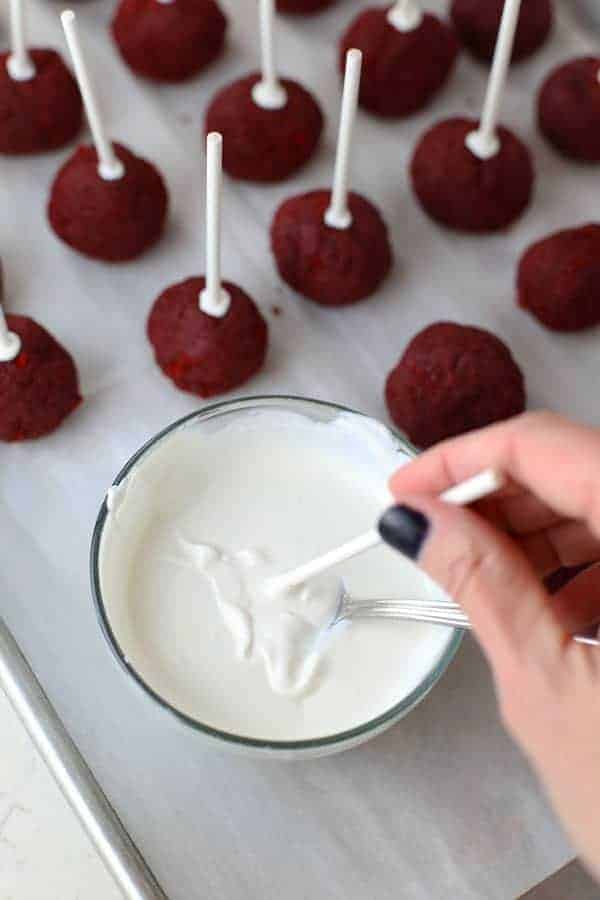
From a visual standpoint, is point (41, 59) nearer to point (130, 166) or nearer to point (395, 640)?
point (130, 166)

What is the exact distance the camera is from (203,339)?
0.95 metres

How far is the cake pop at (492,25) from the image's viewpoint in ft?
3.70

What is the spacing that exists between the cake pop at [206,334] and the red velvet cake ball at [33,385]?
78 mm

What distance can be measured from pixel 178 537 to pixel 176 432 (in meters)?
0.07

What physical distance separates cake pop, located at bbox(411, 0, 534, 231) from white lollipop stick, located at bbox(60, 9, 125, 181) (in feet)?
0.83

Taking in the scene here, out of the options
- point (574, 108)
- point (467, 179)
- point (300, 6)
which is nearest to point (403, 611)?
point (467, 179)

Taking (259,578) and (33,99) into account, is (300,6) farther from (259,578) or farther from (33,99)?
(259,578)

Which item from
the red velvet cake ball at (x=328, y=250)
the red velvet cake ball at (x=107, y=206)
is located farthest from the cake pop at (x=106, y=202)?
the red velvet cake ball at (x=328, y=250)

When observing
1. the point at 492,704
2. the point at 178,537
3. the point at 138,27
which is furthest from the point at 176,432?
the point at 138,27

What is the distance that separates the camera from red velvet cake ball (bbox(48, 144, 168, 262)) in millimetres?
999

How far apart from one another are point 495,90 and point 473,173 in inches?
2.6

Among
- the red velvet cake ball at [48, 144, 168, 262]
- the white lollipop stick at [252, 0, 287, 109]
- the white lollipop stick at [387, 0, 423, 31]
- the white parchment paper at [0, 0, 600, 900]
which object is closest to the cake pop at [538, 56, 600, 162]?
the white parchment paper at [0, 0, 600, 900]

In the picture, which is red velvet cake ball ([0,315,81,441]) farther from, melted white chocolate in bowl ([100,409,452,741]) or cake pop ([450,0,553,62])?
cake pop ([450,0,553,62])

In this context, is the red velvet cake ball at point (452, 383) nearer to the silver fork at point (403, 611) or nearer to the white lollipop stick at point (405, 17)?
the silver fork at point (403, 611)
